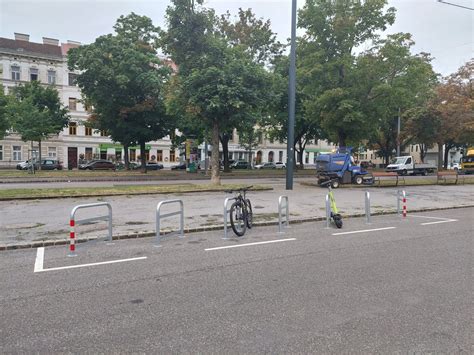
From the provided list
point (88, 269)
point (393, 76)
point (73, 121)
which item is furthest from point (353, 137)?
point (73, 121)

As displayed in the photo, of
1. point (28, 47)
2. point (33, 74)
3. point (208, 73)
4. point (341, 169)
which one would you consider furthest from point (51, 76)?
point (341, 169)

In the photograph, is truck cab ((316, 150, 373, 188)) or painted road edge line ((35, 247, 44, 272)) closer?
painted road edge line ((35, 247, 44, 272))

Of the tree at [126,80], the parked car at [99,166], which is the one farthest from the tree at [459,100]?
the parked car at [99,166]

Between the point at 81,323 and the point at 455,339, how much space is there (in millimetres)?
3803

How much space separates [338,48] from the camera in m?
25.0

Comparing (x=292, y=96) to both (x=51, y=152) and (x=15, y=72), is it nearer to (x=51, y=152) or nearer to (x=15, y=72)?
(x=51, y=152)

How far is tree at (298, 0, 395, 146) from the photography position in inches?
946

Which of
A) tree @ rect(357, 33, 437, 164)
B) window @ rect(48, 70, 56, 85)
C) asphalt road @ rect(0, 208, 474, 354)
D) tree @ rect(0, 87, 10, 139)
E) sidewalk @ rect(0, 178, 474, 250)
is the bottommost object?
sidewalk @ rect(0, 178, 474, 250)

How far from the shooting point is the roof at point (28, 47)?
5200 cm

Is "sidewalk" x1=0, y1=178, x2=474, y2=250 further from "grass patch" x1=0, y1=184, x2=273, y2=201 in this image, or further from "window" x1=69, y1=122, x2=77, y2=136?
"window" x1=69, y1=122, x2=77, y2=136

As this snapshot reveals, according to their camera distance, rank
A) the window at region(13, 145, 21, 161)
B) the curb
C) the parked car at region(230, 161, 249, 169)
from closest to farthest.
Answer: the curb, the window at region(13, 145, 21, 161), the parked car at region(230, 161, 249, 169)

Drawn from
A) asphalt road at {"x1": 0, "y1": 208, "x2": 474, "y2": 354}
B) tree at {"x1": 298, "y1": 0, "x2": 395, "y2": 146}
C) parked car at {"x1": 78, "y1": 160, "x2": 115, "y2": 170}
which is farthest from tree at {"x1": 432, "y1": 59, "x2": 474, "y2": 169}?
parked car at {"x1": 78, "y1": 160, "x2": 115, "y2": 170}

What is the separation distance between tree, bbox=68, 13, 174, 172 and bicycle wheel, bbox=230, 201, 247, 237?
73.5 ft

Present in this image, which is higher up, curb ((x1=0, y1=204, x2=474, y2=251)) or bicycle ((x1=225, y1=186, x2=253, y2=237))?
bicycle ((x1=225, y1=186, x2=253, y2=237))
